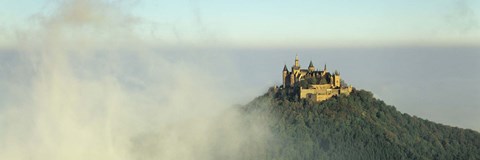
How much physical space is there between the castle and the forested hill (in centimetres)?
79

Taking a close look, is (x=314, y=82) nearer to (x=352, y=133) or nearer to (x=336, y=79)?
(x=336, y=79)

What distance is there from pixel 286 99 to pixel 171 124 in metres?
12.9

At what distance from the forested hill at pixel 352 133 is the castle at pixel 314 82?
790mm

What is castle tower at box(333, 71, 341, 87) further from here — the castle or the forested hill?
the forested hill

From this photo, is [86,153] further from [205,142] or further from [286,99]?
[286,99]

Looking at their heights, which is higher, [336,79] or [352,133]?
[336,79]

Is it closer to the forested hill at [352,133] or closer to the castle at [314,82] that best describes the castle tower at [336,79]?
the castle at [314,82]

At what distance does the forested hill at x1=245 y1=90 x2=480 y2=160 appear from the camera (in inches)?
2810

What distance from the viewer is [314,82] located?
75.1 meters

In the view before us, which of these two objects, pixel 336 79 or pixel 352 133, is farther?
pixel 336 79

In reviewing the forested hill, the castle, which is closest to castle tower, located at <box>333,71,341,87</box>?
the castle

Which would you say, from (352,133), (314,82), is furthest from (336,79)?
(352,133)

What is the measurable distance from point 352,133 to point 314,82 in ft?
21.5

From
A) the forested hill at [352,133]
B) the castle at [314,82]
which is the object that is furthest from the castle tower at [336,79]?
the forested hill at [352,133]
